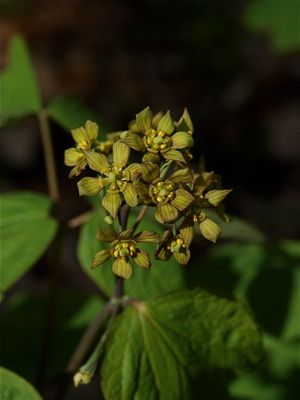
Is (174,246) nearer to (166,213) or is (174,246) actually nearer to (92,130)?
(166,213)

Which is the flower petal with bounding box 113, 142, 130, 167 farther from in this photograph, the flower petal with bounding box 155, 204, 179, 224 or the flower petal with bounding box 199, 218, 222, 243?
the flower petal with bounding box 199, 218, 222, 243

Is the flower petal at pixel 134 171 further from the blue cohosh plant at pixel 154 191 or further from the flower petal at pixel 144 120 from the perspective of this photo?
the flower petal at pixel 144 120

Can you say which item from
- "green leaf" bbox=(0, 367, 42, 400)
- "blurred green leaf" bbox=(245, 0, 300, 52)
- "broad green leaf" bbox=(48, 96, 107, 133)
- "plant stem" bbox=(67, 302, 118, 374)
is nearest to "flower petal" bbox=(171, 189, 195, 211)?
"plant stem" bbox=(67, 302, 118, 374)

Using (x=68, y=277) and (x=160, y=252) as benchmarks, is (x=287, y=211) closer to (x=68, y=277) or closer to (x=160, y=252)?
(x=68, y=277)

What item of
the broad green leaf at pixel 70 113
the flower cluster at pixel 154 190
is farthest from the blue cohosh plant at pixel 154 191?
the broad green leaf at pixel 70 113

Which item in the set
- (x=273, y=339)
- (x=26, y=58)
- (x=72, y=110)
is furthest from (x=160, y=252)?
(x=26, y=58)

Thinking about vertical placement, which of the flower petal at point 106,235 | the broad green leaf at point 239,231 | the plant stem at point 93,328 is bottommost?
the plant stem at point 93,328

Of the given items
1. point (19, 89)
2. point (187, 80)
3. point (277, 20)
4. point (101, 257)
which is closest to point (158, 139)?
point (101, 257)
